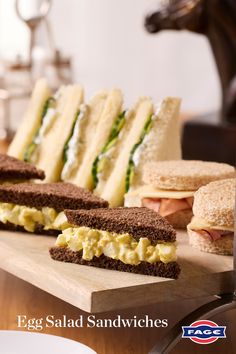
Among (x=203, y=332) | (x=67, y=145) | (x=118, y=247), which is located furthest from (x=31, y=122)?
(x=203, y=332)

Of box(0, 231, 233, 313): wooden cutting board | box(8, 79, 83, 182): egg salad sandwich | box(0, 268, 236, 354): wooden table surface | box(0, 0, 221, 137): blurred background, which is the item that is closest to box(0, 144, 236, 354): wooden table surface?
box(0, 268, 236, 354): wooden table surface

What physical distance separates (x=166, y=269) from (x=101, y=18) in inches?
376

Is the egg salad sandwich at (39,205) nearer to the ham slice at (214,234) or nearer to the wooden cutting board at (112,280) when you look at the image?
the wooden cutting board at (112,280)

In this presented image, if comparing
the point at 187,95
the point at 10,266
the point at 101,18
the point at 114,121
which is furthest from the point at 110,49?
the point at 10,266

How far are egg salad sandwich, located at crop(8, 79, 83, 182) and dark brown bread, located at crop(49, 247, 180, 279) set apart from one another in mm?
914

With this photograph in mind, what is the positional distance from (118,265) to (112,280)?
7 cm

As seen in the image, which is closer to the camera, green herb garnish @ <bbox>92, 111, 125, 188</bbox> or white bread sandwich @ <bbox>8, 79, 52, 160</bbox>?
green herb garnish @ <bbox>92, 111, 125, 188</bbox>

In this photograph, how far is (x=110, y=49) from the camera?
1106 cm

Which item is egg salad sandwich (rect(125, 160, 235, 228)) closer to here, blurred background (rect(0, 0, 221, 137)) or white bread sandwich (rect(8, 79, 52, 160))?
white bread sandwich (rect(8, 79, 52, 160))

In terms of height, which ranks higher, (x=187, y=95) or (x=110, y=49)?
(x=110, y=49)

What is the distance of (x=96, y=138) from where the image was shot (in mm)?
2775

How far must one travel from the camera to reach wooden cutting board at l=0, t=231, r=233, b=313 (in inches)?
67.7

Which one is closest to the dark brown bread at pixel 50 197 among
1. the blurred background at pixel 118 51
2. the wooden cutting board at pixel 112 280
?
the wooden cutting board at pixel 112 280

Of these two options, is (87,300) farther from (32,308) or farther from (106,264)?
(32,308)
